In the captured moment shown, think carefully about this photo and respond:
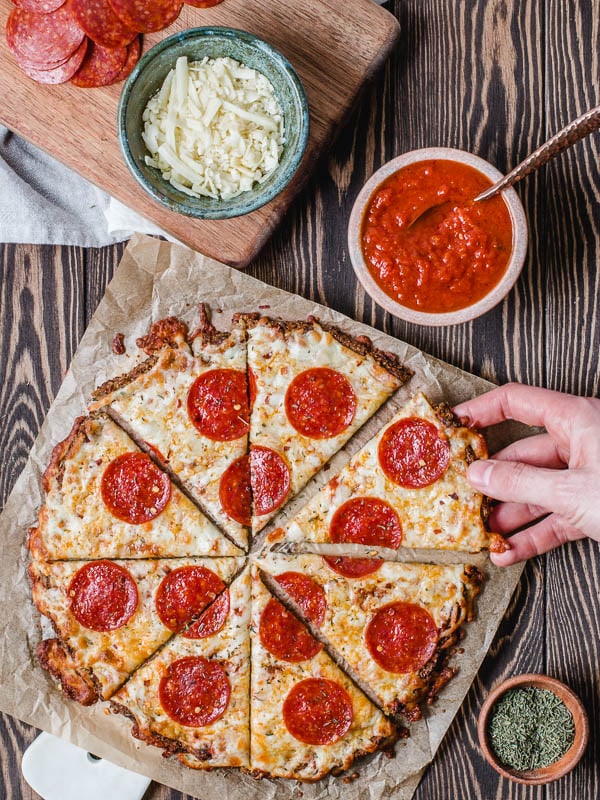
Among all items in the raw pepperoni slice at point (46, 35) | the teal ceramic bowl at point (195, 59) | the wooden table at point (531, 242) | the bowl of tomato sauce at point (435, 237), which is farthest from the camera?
the wooden table at point (531, 242)

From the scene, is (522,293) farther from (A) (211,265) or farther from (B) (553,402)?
(A) (211,265)

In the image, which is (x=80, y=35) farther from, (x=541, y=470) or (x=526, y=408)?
(x=541, y=470)

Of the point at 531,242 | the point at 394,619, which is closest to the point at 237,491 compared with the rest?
the point at 394,619

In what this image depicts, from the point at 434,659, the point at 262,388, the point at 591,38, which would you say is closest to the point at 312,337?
the point at 262,388

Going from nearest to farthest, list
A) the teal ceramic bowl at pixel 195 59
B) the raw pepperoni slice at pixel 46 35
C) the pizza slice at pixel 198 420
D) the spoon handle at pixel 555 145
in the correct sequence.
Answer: the spoon handle at pixel 555 145 → the teal ceramic bowl at pixel 195 59 → the raw pepperoni slice at pixel 46 35 → the pizza slice at pixel 198 420

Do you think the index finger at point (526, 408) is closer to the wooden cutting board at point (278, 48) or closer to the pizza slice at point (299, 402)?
the pizza slice at point (299, 402)

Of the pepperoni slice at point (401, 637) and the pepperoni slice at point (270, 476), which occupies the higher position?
the pepperoni slice at point (270, 476)

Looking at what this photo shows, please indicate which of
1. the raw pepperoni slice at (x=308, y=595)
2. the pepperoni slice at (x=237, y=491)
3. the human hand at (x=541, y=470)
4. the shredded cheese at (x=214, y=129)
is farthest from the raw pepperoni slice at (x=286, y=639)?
the shredded cheese at (x=214, y=129)
